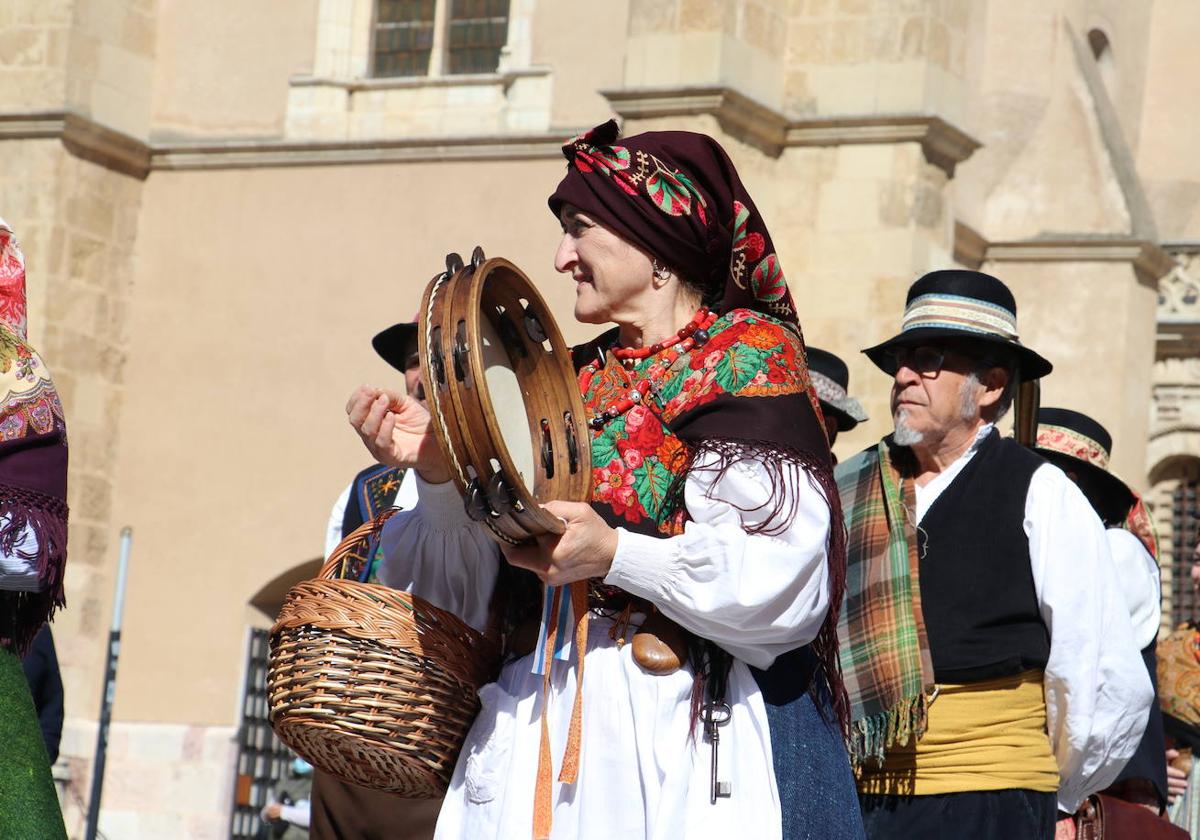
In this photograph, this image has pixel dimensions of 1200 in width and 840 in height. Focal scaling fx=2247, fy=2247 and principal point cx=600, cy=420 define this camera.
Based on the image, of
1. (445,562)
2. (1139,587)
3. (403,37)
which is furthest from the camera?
(403,37)

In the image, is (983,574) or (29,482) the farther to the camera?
(983,574)

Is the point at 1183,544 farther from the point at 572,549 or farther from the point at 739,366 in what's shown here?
the point at 572,549

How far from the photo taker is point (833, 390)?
272 inches

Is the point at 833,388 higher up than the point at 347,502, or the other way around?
the point at 833,388

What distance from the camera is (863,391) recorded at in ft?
43.0

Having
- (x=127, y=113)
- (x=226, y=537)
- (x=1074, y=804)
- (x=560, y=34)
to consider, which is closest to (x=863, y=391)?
(x=560, y=34)

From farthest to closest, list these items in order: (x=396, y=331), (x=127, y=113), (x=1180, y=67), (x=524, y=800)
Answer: (x=1180, y=67)
(x=127, y=113)
(x=396, y=331)
(x=524, y=800)

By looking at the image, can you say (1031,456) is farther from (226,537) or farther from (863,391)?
(226,537)

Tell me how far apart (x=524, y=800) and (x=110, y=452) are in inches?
489

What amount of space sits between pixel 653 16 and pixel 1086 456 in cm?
692

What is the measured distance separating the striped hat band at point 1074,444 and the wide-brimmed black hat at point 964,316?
1454mm

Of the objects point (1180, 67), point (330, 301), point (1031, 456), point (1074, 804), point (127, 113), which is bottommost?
point (1074, 804)

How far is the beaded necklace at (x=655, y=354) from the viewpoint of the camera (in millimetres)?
3852

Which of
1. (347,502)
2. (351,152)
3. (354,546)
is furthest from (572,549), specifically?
(351,152)
